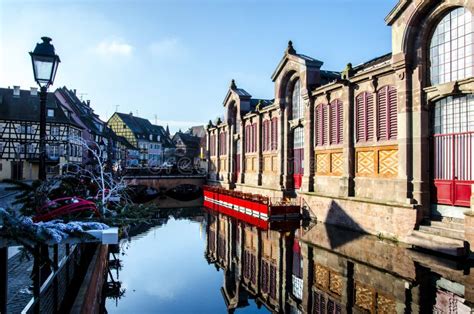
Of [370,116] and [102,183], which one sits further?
[370,116]

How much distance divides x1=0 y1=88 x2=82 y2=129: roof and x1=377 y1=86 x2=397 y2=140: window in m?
32.3

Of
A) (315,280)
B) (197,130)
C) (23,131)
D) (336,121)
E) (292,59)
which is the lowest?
(315,280)

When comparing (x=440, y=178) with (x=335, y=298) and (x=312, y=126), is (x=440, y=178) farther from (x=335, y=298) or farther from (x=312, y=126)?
(x=312, y=126)

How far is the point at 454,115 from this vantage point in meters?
14.5

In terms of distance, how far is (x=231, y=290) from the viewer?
11430 millimetres

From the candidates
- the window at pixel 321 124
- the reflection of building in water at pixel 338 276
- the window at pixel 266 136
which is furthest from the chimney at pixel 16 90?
the reflection of building in water at pixel 338 276

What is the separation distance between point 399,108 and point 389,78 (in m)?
1.82

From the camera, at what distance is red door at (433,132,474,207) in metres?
13.9

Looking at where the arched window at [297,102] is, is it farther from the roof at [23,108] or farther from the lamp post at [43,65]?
the roof at [23,108]

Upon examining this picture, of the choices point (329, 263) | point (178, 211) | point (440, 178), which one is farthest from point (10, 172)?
point (440, 178)

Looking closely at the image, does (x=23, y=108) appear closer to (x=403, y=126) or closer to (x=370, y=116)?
(x=370, y=116)

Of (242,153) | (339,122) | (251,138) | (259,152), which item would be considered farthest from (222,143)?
(339,122)

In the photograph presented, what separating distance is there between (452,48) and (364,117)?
525cm

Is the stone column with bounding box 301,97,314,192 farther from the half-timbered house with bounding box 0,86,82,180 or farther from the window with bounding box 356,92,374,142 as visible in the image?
the half-timbered house with bounding box 0,86,82,180
